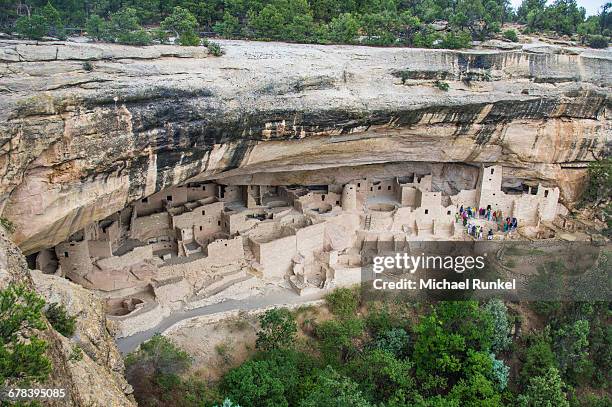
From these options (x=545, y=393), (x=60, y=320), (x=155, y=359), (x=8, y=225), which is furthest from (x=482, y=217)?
(x=60, y=320)

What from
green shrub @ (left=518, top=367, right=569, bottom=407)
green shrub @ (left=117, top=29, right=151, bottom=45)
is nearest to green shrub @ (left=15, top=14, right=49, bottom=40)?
green shrub @ (left=117, top=29, right=151, bottom=45)

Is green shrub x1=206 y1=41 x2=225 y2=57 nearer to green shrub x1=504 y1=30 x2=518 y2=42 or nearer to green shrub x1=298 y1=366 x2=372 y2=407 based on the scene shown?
green shrub x1=298 y1=366 x2=372 y2=407

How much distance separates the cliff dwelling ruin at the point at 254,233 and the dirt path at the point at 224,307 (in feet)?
0.74

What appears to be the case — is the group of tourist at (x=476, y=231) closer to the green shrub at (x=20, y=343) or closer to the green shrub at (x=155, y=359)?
the green shrub at (x=155, y=359)

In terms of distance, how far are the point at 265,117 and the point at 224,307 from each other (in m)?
5.09

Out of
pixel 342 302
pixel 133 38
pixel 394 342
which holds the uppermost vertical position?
pixel 133 38

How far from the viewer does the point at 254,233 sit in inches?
645

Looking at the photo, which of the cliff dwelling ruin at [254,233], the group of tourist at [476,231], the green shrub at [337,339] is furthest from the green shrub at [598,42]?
the green shrub at [337,339]

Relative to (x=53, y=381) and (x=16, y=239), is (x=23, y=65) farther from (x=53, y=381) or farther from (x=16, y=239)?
(x=53, y=381)

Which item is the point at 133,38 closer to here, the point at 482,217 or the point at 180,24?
the point at 180,24

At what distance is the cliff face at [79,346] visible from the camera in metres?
6.10

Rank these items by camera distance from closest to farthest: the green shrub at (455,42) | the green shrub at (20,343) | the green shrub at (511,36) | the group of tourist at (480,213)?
the green shrub at (20,343) → the green shrub at (455,42) → the group of tourist at (480,213) → the green shrub at (511,36)

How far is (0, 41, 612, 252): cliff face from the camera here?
33.7ft

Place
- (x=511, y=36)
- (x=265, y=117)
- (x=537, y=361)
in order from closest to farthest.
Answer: (x=265, y=117)
(x=537, y=361)
(x=511, y=36)
